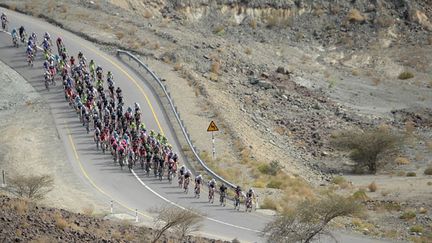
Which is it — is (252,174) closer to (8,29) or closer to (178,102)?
(178,102)

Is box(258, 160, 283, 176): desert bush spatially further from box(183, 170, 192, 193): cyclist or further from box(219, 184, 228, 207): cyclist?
box(219, 184, 228, 207): cyclist

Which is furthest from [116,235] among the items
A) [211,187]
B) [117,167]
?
[117,167]

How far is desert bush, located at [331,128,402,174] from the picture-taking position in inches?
1959

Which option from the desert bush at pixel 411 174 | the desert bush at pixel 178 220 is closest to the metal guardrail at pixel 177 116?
the desert bush at pixel 178 220

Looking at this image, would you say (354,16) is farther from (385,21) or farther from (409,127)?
(409,127)

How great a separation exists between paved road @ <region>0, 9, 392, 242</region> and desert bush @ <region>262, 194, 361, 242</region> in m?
2.37

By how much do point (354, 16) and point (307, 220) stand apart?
44.7 m

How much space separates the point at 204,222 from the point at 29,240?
941 centimetres

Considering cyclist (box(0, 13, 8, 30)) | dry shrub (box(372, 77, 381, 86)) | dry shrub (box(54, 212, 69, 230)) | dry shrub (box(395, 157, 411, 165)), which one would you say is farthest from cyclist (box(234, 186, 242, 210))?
dry shrub (box(372, 77, 381, 86))

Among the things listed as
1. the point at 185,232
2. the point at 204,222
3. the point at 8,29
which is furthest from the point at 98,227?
the point at 8,29

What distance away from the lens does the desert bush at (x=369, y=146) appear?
49.8 metres

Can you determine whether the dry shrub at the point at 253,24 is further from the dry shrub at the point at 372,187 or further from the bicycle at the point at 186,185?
the bicycle at the point at 186,185

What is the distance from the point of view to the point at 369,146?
163 feet

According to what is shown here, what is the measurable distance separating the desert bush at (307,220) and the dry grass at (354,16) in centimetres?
4338
